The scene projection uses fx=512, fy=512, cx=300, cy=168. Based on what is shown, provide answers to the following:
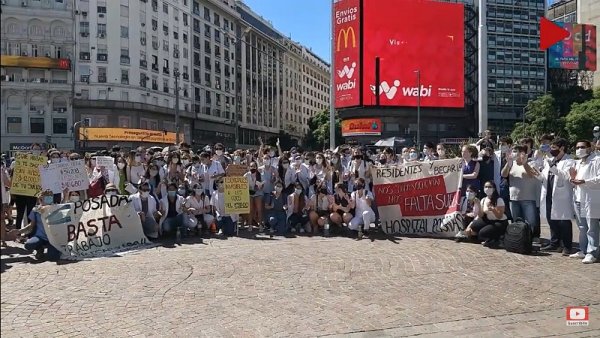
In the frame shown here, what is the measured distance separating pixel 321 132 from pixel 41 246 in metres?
74.5

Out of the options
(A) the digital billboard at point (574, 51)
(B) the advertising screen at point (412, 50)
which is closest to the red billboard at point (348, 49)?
(B) the advertising screen at point (412, 50)

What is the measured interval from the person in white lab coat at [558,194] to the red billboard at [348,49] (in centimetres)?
5466

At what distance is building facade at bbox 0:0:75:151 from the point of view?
190 ft

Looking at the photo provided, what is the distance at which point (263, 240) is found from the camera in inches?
438

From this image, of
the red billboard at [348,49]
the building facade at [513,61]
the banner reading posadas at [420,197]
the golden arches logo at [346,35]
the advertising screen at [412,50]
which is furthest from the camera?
the building facade at [513,61]

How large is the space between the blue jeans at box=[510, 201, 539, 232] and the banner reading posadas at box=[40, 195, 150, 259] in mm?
7483

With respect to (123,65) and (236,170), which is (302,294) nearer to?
(236,170)

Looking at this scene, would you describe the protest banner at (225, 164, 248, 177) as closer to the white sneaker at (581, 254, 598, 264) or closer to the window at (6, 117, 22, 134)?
the white sneaker at (581, 254, 598, 264)

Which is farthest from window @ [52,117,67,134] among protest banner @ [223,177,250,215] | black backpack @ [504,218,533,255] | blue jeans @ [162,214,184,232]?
black backpack @ [504,218,533,255]

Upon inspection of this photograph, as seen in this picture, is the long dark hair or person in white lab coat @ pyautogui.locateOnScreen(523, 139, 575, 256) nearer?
person in white lab coat @ pyautogui.locateOnScreen(523, 139, 575, 256)

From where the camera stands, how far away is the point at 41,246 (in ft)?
30.3

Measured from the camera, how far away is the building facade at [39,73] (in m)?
58.0

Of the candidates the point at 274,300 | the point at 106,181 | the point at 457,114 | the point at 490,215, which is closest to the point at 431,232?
the point at 490,215

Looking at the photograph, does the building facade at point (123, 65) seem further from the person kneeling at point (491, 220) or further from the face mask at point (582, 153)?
the face mask at point (582, 153)
